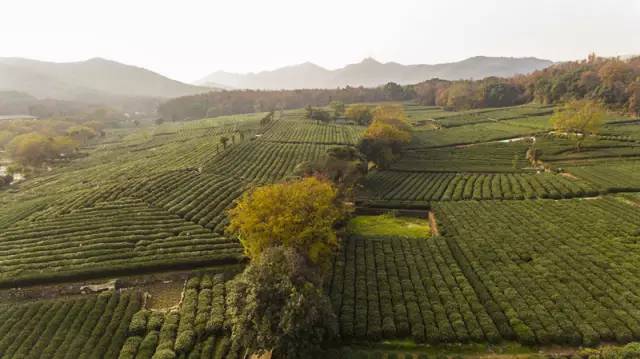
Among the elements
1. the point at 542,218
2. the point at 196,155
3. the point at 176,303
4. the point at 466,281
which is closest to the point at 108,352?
the point at 176,303

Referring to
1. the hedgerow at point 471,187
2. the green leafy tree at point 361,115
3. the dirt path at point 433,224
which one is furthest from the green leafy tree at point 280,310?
the green leafy tree at point 361,115

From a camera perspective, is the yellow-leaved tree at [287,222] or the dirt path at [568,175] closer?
the yellow-leaved tree at [287,222]

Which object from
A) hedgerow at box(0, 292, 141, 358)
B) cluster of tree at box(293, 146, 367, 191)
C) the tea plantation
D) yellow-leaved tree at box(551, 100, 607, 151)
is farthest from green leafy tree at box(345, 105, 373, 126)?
hedgerow at box(0, 292, 141, 358)

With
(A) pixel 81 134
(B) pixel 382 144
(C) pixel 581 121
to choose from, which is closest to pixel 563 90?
(C) pixel 581 121

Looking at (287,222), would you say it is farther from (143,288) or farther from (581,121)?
(581,121)

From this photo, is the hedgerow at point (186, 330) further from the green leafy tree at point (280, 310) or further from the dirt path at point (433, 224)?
the dirt path at point (433, 224)

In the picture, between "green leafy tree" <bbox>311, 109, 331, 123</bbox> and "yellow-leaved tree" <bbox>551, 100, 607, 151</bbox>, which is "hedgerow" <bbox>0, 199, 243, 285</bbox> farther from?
"green leafy tree" <bbox>311, 109, 331, 123</bbox>
